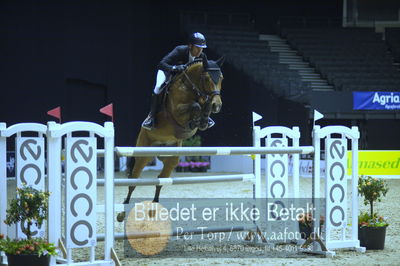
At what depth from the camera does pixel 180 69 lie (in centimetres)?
574

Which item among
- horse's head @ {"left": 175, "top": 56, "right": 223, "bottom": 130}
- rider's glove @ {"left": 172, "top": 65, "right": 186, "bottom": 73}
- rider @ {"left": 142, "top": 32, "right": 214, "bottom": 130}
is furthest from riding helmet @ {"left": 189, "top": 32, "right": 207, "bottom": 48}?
rider's glove @ {"left": 172, "top": 65, "right": 186, "bottom": 73}

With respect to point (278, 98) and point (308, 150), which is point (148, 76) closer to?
point (278, 98)

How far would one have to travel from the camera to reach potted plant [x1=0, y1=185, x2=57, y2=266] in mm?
3867

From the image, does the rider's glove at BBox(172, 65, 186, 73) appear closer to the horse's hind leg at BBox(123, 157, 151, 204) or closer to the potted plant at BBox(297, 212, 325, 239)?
the horse's hind leg at BBox(123, 157, 151, 204)

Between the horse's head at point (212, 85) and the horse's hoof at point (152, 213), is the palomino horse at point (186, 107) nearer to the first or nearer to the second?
the horse's head at point (212, 85)

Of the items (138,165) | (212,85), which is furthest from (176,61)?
(138,165)

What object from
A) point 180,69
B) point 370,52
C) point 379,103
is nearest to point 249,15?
point 370,52

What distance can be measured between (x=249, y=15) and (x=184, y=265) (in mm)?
16717

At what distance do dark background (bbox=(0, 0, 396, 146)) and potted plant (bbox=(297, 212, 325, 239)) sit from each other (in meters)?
9.89

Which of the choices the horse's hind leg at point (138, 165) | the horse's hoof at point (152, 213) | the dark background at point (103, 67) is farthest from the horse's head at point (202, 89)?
the dark background at point (103, 67)

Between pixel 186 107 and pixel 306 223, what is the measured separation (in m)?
1.43

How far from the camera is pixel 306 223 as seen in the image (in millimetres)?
5293

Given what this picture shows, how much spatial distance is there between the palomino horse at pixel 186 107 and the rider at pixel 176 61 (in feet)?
0.25

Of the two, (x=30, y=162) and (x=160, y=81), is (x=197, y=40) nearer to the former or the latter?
(x=160, y=81)
